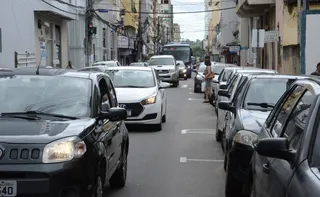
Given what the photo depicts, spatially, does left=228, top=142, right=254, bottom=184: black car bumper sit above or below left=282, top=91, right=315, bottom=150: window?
below

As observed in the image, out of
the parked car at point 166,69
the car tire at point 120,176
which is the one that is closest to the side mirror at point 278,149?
the car tire at point 120,176

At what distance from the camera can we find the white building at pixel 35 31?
81.4 feet

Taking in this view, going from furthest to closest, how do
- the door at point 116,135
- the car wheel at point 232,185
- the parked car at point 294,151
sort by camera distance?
the car wheel at point 232,185
the door at point 116,135
the parked car at point 294,151

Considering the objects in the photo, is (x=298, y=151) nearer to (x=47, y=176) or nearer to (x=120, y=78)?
(x=47, y=176)

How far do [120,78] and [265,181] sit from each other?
1063 cm

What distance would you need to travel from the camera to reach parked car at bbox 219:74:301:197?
6695 millimetres

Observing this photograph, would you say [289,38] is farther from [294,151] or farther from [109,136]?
[294,151]

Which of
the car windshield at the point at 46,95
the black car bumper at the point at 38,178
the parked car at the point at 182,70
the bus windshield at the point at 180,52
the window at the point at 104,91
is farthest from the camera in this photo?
the bus windshield at the point at 180,52

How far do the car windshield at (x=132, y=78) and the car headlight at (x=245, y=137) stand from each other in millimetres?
7713

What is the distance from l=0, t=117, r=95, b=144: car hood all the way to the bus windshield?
4573 centimetres

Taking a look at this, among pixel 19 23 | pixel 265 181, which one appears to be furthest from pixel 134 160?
pixel 19 23

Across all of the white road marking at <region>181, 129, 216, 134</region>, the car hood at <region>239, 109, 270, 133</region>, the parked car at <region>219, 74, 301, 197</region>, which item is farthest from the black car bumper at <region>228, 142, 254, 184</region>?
the white road marking at <region>181, 129, 216, 134</region>

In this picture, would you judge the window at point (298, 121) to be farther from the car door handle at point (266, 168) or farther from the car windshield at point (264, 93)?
the car windshield at point (264, 93)

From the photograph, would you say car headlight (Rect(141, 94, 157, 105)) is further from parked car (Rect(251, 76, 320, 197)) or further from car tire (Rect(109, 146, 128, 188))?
parked car (Rect(251, 76, 320, 197))
